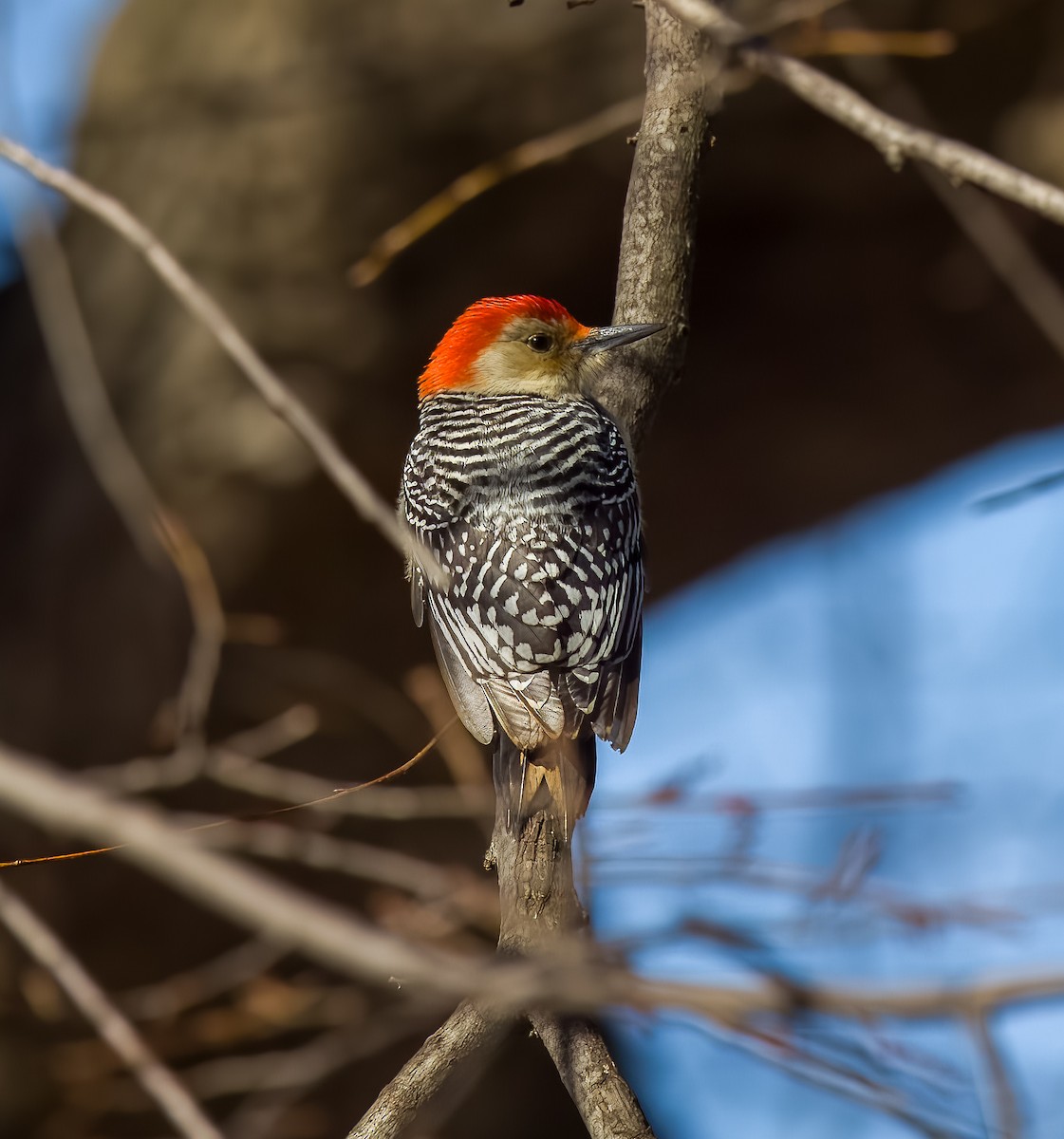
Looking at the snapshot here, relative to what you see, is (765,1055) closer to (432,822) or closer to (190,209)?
(190,209)

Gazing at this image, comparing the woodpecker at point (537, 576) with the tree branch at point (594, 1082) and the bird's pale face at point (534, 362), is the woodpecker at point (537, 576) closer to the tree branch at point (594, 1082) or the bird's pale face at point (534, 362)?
the bird's pale face at point (534, 362)

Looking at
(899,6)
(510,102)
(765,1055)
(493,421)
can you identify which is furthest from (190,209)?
(765,1055)

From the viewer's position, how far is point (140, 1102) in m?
6.06

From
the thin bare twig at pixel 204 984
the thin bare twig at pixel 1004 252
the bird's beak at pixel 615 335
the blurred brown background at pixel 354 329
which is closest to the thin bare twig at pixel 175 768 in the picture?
the thin bare twig at pixel 204 984

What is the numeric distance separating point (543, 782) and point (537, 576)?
56 centimetres

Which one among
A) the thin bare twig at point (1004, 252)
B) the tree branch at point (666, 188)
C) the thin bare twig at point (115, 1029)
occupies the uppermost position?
the tree branch at point (666, 188)

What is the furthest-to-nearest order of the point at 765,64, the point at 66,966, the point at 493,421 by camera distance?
1. the point at 493,421
2. the point at 66,966
3. the point at 765,64

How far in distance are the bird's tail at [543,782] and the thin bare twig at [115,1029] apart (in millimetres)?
1244

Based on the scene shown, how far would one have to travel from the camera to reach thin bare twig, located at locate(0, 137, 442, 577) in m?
1.43

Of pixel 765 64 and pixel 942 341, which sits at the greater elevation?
pixel 942 341

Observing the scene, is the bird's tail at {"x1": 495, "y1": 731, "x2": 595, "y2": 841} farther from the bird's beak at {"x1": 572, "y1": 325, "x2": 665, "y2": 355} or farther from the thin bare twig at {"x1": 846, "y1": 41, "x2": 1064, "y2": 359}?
the thin bare twig at {"x1": 846, "y1": 41, "x2": 1064, "y2": 359}

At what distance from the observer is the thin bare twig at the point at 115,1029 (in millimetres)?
1215

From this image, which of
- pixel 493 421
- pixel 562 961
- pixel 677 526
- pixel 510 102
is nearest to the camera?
pixel 562 961

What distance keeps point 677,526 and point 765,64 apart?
5505mm
